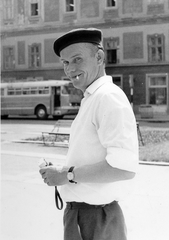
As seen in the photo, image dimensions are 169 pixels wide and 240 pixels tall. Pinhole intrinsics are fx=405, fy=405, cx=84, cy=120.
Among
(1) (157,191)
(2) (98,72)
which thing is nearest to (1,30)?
(1) (157,191)

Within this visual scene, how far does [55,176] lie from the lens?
6.45ft

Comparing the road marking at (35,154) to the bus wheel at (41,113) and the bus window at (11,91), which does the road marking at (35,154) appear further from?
the bus window at (11,91)

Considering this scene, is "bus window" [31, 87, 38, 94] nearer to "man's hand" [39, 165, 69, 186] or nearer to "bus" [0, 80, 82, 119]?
"bus" [0, 80, 82, 119]

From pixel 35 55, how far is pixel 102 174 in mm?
33113

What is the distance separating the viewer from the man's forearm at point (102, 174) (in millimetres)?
Result: 1827

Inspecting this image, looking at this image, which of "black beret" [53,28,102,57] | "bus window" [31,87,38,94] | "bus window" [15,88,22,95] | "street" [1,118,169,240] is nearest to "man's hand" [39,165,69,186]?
"black beret" [53,28,102,57]

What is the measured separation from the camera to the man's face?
6.73 ft

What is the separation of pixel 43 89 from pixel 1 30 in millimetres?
10068

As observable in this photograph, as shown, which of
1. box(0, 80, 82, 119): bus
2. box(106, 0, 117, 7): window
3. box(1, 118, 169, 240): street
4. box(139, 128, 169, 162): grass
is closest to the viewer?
box(1, 118, 169, 240): street

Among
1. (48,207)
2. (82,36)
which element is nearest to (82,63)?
(82,36)

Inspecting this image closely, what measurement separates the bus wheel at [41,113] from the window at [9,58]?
8.27m

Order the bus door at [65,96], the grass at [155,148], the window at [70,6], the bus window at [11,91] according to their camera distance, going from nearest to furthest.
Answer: the grass at [155,148] < the bus door at [65,96] < the bus window at [11,91] < the window at [70,6]

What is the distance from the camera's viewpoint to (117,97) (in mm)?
1882

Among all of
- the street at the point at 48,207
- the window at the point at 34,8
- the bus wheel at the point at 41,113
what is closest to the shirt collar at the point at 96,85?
the street at the point at 48,207
